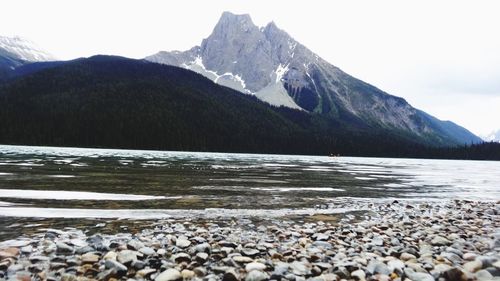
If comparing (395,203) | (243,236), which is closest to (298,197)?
(395,203)

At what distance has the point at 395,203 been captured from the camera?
22.1 meters

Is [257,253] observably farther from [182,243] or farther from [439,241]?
[439,241]

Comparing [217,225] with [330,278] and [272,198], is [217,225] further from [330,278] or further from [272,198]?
[272,198]

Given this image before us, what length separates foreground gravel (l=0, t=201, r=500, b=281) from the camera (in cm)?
814

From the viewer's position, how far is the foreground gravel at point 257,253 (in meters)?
8.14

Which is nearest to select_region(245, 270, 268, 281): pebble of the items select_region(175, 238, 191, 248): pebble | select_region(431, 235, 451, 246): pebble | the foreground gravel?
the foreground gravel

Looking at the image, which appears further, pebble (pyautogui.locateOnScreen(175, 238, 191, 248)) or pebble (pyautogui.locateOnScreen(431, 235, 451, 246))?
pebble (pyautogui.locateOnScreen(431, 235, 451, 246))

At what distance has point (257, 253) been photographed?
32.6 feet

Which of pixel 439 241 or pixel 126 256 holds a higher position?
pixel 126 256

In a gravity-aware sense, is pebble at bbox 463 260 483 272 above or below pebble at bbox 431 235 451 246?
above

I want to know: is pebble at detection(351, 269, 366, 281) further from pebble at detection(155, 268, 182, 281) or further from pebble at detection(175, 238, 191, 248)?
pebble at detection(175, 238, 191, 248)

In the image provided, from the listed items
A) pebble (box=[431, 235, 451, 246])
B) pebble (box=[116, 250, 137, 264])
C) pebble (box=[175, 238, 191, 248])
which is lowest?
pebble (box=[431, 235, 451, 246])

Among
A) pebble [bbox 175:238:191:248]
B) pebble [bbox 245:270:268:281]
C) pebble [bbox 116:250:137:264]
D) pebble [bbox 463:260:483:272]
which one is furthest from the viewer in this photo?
pebble [bbox 175:238:191:248]

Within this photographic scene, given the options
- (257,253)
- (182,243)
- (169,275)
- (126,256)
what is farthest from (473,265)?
(126,256)
